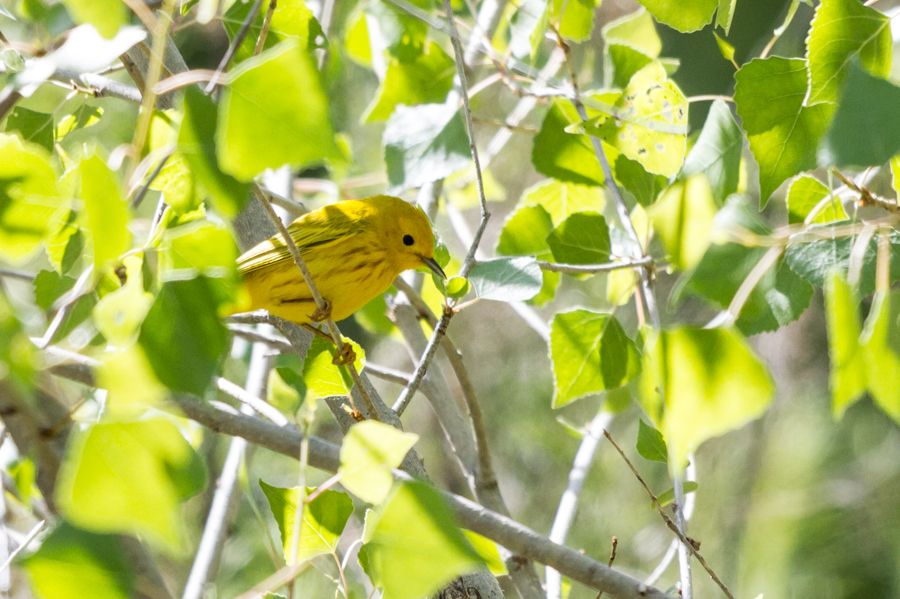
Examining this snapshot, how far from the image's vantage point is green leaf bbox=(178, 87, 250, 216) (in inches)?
19.1

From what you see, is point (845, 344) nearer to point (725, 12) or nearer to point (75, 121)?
point (725, 12)

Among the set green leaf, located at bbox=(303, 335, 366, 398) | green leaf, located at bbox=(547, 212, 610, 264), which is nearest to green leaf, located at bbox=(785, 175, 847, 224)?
green leaf, located at bbox=(547, 212, 610, 264)

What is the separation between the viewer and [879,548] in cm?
327

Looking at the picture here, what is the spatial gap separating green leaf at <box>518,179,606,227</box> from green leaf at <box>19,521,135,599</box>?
1126 millimetres

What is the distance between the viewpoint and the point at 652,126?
1128 mm

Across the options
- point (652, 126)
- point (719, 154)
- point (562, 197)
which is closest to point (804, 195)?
point (719, 154)

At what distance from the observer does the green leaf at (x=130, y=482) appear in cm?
42

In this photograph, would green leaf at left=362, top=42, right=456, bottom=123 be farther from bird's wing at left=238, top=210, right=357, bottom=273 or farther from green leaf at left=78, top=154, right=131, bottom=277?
green leaf at left=78, top=154, right=131, bottom=277

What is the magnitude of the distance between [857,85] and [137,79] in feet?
2.82

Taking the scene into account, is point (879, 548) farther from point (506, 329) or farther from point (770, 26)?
point (770, 26)

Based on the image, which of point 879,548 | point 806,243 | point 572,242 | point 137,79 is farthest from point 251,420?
point 879,548

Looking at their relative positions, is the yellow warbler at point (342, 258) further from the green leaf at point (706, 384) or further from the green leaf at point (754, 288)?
the green leaf at point (706, 384)

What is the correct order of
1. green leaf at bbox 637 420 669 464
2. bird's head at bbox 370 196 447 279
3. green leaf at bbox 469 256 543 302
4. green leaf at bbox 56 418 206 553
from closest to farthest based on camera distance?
green leaf at bbox 56 418 206 553 < green leaf at bbox 469 256 543 302 < green leaf at bbox 637 420 669 464 < bird's head at bbox 370 196 447 279

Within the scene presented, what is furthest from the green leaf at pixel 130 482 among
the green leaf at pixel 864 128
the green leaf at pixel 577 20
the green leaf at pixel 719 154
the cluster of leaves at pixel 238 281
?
the green leaf at pixel 577 20
